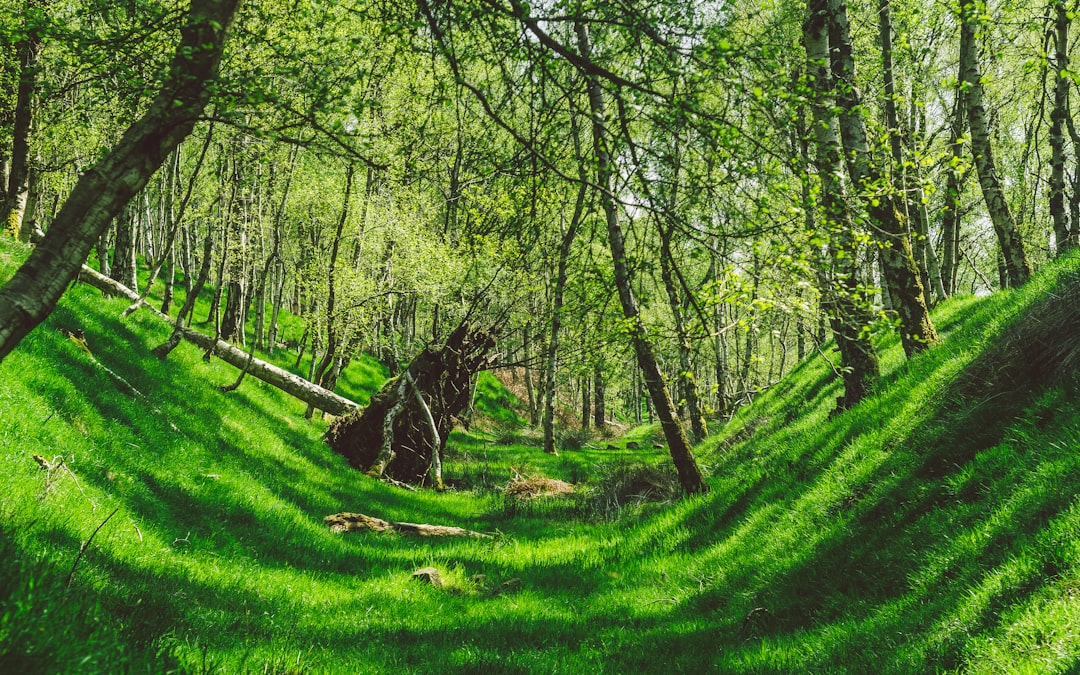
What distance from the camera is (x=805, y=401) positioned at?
14.0m

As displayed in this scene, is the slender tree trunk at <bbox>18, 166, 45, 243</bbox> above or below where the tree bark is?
above

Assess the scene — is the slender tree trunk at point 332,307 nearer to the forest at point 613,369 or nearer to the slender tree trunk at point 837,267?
the forest at point 613,369

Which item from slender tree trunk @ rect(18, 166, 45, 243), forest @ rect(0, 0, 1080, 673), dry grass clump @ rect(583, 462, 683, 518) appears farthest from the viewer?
slender tree trunk @ rect(18, 166, 45, 243)

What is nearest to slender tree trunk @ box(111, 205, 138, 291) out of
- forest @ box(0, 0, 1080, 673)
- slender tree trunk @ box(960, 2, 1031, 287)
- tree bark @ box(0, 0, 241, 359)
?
forest @ box(0, 0, 1080, 673)

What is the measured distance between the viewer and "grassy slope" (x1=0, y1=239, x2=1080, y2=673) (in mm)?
3650

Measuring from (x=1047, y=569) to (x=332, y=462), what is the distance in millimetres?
12920

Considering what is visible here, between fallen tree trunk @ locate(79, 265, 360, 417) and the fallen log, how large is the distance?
21.4ft

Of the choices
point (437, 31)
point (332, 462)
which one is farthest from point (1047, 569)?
point (332, 462)

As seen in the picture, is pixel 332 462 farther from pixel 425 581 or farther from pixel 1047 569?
pixel 1047 569

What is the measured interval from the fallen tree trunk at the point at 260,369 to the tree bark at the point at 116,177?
12.3 metres

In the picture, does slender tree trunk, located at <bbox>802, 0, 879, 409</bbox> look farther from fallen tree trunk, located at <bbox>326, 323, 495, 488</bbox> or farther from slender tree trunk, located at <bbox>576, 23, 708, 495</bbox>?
fallen tree trunk, located at <bbox>326, 323, 495, 488</bbox>

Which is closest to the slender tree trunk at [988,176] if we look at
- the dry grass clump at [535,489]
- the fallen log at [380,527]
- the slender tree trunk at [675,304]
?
the slender tree trunk at [675,304]

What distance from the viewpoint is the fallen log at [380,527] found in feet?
31.2

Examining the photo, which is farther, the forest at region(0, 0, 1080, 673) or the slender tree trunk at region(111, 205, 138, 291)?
the slender tree trunk at region(111, 205, 138, 291)
